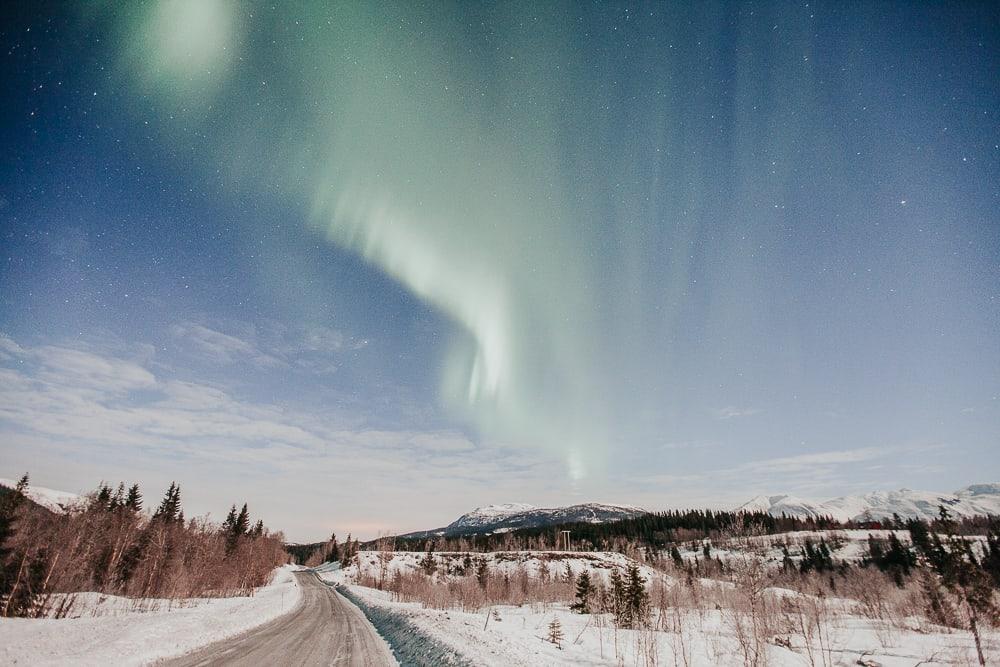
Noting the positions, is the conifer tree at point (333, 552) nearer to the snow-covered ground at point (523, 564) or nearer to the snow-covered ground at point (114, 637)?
the snow-covered ground at point (523, 564)

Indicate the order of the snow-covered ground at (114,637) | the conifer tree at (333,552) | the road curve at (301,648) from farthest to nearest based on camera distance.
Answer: the conifer tree at (333,552)
the road curve at (301,648)
the snow-covered ground at (114,637)

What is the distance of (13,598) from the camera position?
27.3m

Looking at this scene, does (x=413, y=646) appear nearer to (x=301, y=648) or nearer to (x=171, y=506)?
(x=301, y=648)

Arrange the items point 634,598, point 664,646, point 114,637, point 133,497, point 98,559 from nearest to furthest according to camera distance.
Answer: point 114,637, point 664,646, point 634,598, point 98,559, point 133,497

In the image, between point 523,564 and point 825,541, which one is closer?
point 523,564

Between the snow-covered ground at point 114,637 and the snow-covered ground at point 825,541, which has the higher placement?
the snow-covered ground at point 825,541

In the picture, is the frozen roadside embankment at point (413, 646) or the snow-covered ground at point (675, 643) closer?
the frozen roadside embankment at point (413, 646)

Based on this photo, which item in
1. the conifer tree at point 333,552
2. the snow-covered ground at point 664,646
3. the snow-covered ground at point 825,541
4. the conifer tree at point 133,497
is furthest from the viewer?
the conifer tree at point 333,552

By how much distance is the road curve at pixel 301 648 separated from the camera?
13.4 m

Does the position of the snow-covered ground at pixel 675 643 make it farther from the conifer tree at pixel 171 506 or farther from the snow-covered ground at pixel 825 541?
the snow-covered ground at pixel 825 541

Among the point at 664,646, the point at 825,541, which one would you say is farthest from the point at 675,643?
the point at 825,541

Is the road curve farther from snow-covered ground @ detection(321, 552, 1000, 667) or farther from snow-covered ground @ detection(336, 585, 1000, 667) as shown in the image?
snow-covered ground @ detection(336, 585, 1000, 667)

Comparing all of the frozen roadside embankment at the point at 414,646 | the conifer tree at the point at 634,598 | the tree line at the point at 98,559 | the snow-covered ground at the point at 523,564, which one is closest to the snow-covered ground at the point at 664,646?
the frozen roadside embankment at the point at 414,646

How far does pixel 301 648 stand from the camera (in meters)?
15.9
